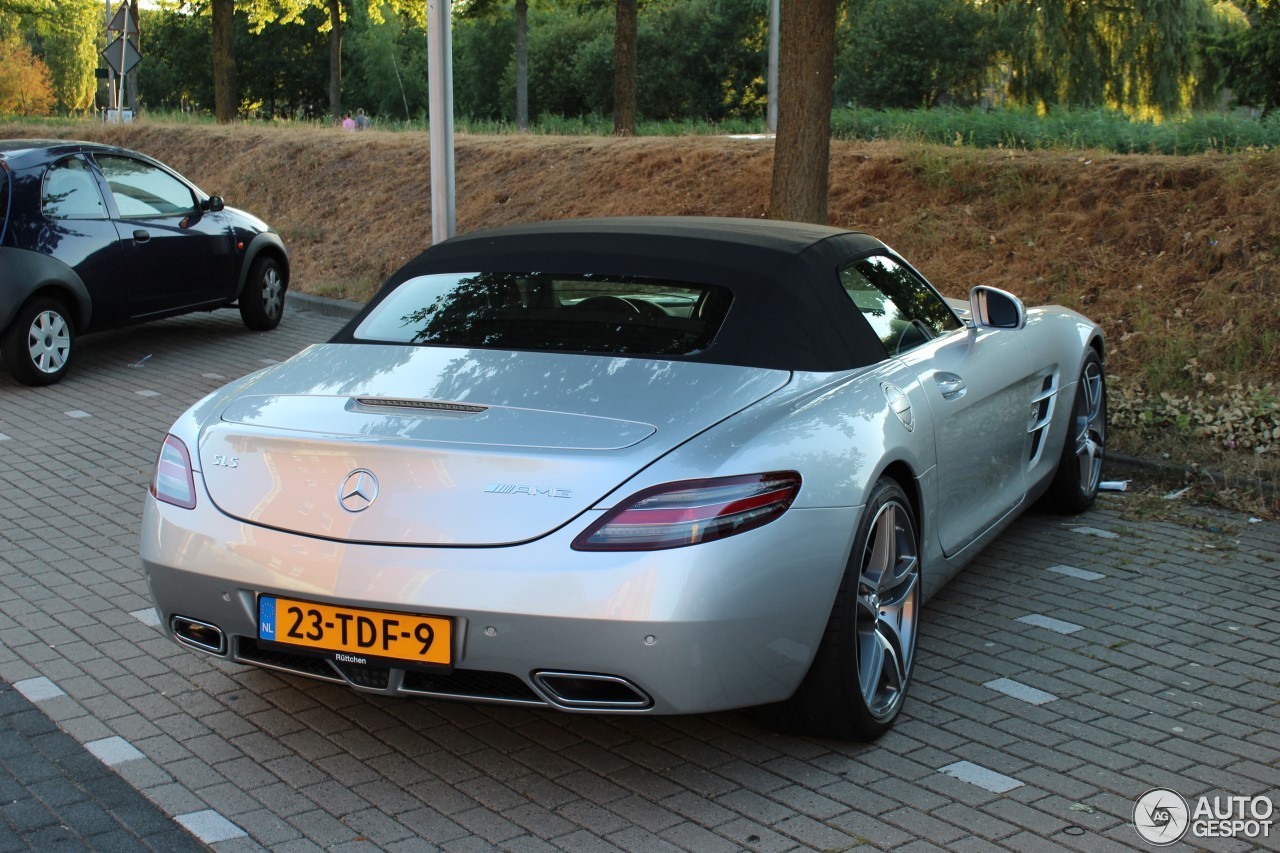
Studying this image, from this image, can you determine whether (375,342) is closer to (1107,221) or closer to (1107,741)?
(1107,741)

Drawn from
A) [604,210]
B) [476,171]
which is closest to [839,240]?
[604,210]

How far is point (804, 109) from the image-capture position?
9781 millimetres

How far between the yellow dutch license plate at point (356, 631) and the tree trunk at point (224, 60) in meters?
23.4

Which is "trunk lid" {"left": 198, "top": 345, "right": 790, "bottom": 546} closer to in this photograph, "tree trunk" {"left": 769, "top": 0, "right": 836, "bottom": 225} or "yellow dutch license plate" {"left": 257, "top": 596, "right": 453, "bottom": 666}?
"yellow dutch license plate" {"left": 257, "top": 596, "right": 453, "bottom": 666}

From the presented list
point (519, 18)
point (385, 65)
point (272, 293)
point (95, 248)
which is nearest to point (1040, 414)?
point (95, 248)

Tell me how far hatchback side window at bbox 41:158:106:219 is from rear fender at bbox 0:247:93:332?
405 millimetres

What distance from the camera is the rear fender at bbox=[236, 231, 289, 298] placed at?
1141cm

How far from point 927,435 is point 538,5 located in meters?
42.2

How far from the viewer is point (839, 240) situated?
477 centimetres

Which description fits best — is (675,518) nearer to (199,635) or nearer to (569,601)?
(569,601)

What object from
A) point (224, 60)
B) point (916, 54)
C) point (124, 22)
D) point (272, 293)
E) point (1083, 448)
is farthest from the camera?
point (916, 54)

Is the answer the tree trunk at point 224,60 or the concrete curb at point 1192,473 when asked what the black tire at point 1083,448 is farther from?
the tree trunk at point 224,60

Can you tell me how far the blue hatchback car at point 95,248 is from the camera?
9242 millimetres

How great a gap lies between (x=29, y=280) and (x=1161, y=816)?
8.18 m
